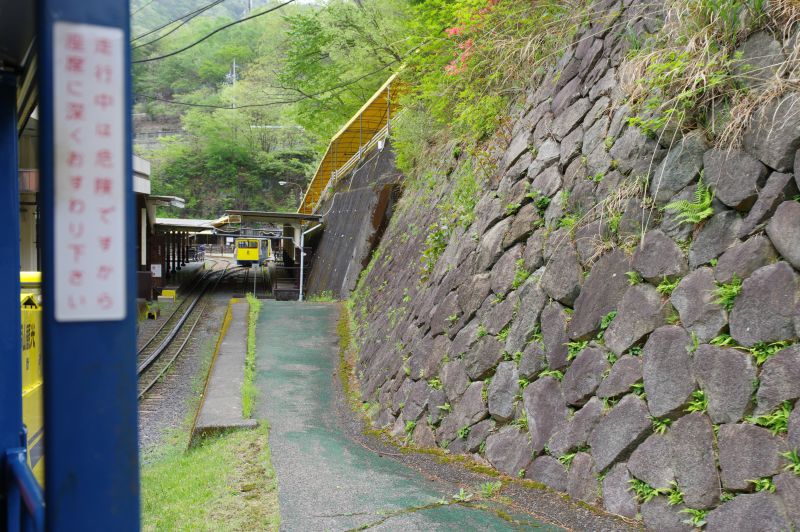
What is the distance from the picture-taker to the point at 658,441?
14.1 feet

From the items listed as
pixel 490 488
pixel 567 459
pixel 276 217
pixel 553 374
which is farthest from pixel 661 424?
pixel 276 217

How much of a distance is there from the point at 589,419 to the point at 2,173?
14.4 ft

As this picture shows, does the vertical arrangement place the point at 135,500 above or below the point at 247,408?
above

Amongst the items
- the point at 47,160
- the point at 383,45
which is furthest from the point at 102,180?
the point at 383,45

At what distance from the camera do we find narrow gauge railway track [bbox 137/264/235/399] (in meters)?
13.0

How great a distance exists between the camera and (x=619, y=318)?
4973 mm

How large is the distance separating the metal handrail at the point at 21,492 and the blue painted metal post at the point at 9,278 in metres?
0.19

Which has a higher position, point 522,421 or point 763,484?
point 763,484

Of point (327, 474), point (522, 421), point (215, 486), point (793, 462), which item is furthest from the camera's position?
point (327, 474)

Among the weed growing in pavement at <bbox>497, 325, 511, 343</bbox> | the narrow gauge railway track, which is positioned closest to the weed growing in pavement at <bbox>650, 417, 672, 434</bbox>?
the weed growing in pavement at <bbox>497, 325, 511, 343</bbox>

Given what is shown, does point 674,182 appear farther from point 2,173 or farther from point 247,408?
point 247,408

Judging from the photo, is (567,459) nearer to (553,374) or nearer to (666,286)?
(553,374)

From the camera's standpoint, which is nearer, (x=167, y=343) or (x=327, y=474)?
(x=327, y=474)

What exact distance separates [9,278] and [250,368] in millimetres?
8515
